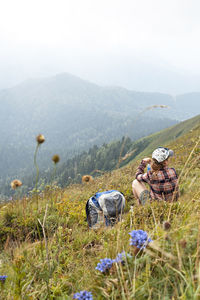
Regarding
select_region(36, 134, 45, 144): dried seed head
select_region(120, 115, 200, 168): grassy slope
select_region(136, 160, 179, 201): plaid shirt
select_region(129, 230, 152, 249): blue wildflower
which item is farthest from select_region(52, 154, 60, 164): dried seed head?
select_region(120, 115, 200, 168): grassy slope

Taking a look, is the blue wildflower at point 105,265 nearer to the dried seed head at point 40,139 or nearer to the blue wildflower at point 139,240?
the blue wildflower at point 139,240

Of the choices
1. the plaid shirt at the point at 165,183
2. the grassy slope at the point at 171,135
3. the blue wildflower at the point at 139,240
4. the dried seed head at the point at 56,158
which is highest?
the dried seed head at the point at 56,158

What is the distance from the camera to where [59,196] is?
6121 mm

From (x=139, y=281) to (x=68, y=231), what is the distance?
92.4 inches

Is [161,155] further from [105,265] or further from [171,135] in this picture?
[171,135]

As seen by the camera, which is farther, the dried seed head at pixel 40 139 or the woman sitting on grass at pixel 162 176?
the woman sitting on grass at pixel 162 176

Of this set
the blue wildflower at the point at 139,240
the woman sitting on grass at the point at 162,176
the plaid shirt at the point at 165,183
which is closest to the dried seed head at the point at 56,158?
the blue wildflower at the point at 139,240

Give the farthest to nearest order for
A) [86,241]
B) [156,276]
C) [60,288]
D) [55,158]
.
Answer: [86,241], [60,288], [55,158], [156,276]

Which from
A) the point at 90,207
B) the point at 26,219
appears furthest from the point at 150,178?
the point at 26,219

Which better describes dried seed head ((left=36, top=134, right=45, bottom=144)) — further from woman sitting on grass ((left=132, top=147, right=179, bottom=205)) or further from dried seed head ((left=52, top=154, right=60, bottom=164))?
woman sitting on grass ((left=132, top=147, right=179, bottom=205))

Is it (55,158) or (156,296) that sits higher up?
(55,158)

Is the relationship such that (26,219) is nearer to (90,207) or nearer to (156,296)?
(90,207)

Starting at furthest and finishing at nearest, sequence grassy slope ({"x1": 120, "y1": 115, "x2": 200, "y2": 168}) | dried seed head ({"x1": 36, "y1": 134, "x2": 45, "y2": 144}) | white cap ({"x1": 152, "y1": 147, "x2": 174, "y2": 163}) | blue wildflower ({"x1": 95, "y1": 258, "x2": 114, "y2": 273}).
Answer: grassy slope ({"x1": 120, "y1": 115, "x2": 200, "y2": 168})
white cap ({"x1": 152, "y1": 147, "x2": 174, "y2": 163})
dried seed head ({"x1": 36, "y1": 134, "x2": 45, "y2": 144})
blue wildflower ({"x1": 95, "y1": 258, "x2": 114, "y2": 273})

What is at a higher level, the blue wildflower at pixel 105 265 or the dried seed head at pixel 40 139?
the dried seed head at pixel 40 139
